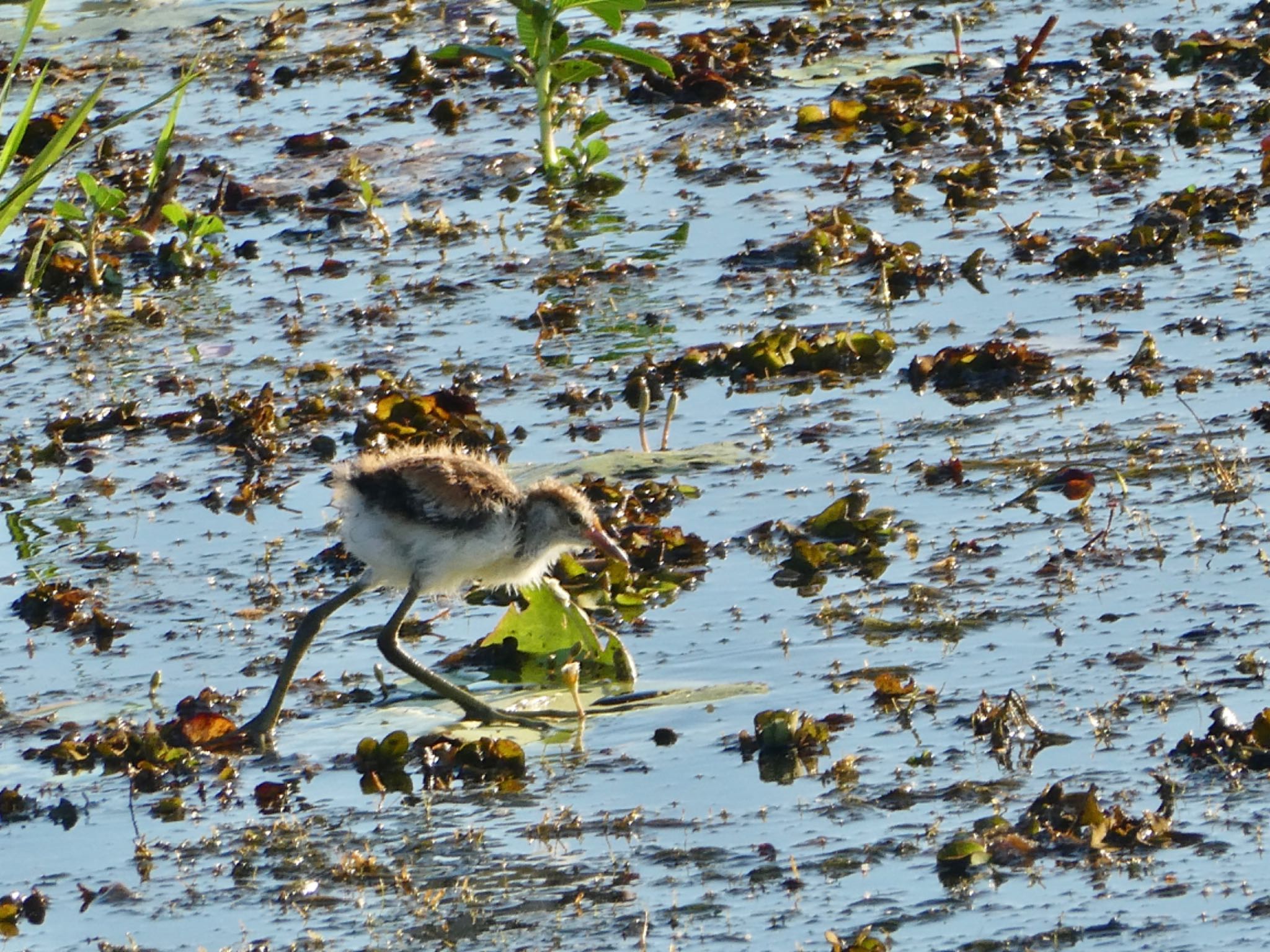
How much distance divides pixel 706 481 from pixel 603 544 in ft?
3.93

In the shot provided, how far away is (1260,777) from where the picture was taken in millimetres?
4883

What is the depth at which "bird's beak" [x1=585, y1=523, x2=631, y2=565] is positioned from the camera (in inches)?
248


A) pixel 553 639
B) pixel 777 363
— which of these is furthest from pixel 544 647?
pixel 777 363

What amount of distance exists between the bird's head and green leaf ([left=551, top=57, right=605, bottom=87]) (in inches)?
180

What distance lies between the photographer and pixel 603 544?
630cm

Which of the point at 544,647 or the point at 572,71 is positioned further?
the point at 572,71

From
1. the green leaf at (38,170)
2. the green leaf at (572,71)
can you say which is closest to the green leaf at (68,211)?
the green leaf at (572,71)

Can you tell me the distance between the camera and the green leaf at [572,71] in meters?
10.4

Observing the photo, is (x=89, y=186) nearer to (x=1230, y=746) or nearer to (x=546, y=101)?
(x=546, y=101)

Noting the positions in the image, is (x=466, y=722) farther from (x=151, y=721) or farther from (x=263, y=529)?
(x=263, y=529)

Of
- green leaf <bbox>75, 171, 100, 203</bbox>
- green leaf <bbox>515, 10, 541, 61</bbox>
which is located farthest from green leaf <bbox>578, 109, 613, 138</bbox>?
green leaf <bbox>75, 171, 100, 203</bbox>

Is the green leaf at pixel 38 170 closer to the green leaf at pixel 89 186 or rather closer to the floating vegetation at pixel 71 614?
the floating vegetation at pixel 71 614

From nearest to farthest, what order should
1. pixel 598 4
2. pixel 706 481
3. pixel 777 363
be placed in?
pixel 706 481
pixel 777 363
pixel 598 4

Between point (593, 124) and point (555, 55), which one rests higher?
point (555, 55)
